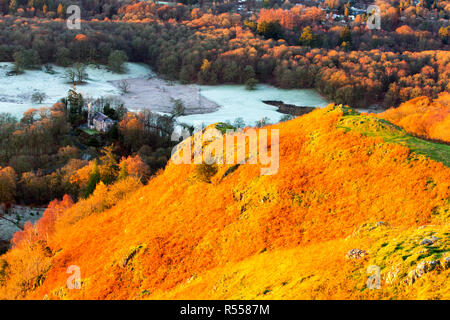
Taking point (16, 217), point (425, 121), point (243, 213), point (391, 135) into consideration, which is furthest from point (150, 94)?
point (243, 213)

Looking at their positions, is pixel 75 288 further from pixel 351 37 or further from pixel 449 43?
pixel 449 43

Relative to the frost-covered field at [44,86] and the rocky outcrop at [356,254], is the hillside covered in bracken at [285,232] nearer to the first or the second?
the rocky outcrop at [356,254]

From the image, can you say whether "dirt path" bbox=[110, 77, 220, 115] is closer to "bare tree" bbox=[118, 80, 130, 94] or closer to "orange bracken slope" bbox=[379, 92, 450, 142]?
"bare tree" bbox=[118, 80, 130, 94]

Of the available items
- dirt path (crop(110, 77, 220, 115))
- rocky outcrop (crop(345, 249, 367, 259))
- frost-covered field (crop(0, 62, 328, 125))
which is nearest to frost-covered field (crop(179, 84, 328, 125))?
frost-covered field (crop(0, 62, 328, 125))

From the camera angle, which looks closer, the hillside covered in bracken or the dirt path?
the hillside covered in bracken

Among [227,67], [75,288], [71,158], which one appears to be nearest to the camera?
[75,288]

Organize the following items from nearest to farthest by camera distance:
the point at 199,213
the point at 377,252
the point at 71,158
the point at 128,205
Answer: the point at 377,252 < the point at 199,213 < the point at 128,205 < the point at 71,158

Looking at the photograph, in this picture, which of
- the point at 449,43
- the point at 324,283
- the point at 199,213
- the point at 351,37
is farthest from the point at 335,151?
the point at 449,43
